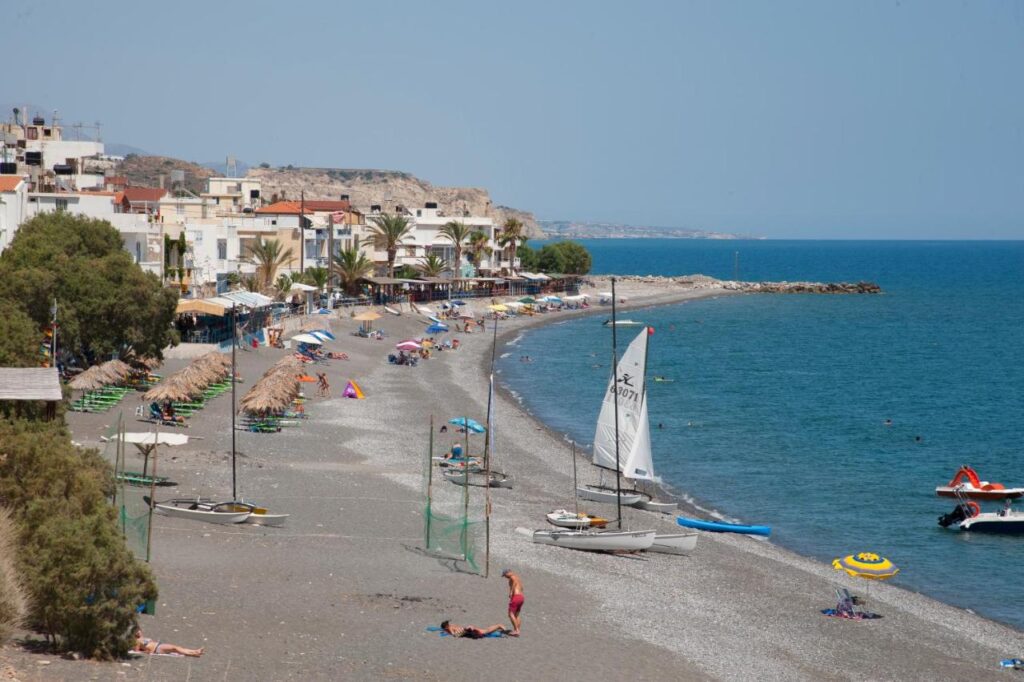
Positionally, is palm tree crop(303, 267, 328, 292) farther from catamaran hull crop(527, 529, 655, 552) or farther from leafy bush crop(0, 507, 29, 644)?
leafy bush crop(0, 507, 29, 644)

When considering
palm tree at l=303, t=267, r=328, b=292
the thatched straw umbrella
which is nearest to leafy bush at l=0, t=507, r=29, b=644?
the thatched straw umbrella

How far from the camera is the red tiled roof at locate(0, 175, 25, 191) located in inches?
2245

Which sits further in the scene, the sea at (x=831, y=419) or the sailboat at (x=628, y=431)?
the sailboat at (x=628, y=431)

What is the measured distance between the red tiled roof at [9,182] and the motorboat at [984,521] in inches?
1694

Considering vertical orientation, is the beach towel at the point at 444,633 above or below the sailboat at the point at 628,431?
below

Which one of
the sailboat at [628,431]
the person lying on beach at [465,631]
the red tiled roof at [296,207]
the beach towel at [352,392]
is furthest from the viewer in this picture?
the red tiled roof at [296,207]

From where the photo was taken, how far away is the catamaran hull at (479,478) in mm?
35156

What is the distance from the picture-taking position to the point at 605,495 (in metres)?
34.4

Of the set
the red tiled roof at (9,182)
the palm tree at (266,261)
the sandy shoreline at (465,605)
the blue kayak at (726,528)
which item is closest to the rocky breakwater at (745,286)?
the palm tree at (266,261)

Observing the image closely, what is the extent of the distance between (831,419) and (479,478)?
24885 millimetres

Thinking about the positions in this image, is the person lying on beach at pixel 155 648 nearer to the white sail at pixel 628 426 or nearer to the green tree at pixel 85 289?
the white sail at pixel 628 426

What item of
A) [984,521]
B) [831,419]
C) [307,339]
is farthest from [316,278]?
[984,521]

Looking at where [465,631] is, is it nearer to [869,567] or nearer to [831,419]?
[869,567]

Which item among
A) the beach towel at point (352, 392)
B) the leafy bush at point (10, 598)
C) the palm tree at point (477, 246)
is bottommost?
the beach towel at point (352, 392)
